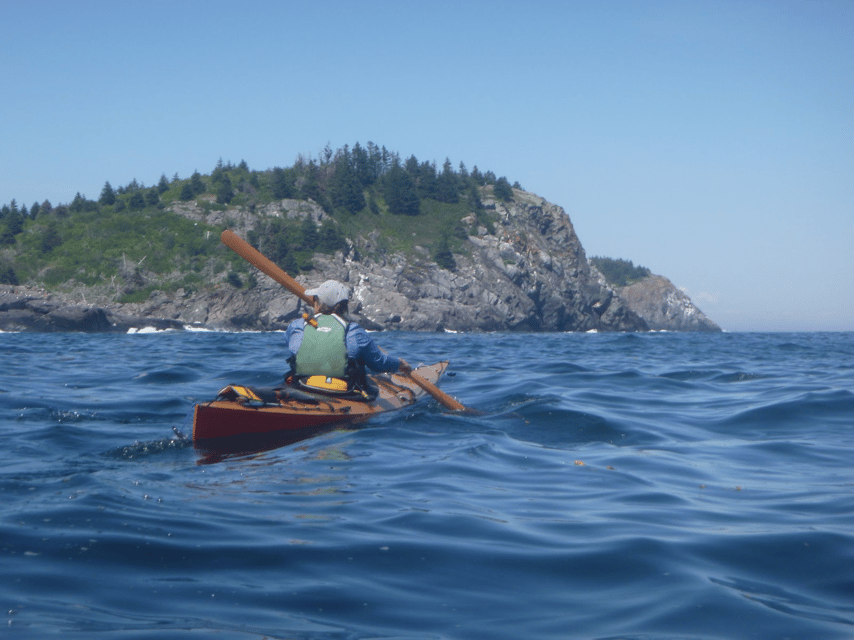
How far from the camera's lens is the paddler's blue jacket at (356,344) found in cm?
691

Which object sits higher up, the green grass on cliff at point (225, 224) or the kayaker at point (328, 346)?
the green grass on cliff at point (225, 224)

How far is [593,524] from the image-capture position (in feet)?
12.6

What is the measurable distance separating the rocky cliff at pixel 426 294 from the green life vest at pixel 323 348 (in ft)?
124

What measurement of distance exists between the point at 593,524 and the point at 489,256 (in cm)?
7984

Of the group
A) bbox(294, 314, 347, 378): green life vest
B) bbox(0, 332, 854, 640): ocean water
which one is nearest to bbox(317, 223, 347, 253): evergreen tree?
bbox(0, 332, 854, 640): ocean water

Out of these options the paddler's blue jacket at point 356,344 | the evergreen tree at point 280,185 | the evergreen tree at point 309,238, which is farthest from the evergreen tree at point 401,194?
the paddler's blue jacket at point 356,344

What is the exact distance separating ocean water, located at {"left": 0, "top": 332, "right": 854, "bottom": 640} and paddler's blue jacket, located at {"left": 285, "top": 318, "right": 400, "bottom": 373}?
0.67 metres

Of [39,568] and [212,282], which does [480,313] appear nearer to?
[212,282]

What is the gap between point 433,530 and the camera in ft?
11.9

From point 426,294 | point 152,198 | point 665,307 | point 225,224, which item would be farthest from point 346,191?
point 665,307

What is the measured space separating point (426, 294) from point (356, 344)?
65.5 metres

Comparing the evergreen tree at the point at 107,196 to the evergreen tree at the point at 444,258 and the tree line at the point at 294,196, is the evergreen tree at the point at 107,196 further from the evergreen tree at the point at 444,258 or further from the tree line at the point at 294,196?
the evergreen tree at the point at 444,258

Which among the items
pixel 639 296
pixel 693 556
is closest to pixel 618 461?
pixel 693 556

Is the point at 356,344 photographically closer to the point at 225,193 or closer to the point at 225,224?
the point at 225,224
